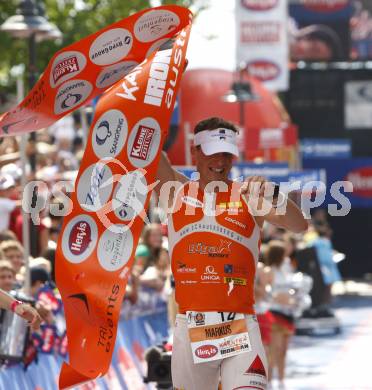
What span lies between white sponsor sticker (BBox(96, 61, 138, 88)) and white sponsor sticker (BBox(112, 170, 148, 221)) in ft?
2.18

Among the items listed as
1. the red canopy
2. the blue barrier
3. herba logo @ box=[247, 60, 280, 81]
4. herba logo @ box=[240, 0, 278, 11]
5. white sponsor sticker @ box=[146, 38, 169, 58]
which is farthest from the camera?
the red canopy

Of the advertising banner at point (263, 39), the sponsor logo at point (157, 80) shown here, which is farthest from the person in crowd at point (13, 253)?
the advertising banner at point (263, 39)

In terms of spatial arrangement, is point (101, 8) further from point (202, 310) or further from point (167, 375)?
point (202, 310)

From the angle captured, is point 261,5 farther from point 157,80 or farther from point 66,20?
point 157,80

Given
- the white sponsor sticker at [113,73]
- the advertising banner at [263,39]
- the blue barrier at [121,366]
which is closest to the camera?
the white sponsor sticker at [113,73]

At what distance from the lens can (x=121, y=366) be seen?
13234 millimetres

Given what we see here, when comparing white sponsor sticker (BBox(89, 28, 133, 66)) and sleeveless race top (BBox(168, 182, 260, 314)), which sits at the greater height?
white sponsor sticker (BBox(89, 28, 133, 66))

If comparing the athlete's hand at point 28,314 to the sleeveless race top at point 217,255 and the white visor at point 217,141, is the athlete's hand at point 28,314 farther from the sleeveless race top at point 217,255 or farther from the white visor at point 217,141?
the white visor at point 217,141

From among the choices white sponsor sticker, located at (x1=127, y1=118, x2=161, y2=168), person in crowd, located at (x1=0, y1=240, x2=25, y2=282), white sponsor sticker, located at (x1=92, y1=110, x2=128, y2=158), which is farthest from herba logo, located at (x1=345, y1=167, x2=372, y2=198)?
white sponsor sticker, located at (x1=127, y1=118, x2=161, y2=168)

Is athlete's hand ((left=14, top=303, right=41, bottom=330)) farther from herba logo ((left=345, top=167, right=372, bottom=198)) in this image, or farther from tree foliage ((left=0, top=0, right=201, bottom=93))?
herba logo ((left=345, top=167, right=372, bottom=198))

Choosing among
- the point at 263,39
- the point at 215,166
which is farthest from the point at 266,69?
the point at 215,166

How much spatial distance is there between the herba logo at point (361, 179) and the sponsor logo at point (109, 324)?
1166 inches

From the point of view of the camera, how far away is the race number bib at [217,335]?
7867 millimetres

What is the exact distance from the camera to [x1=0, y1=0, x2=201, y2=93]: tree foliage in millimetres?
27312
